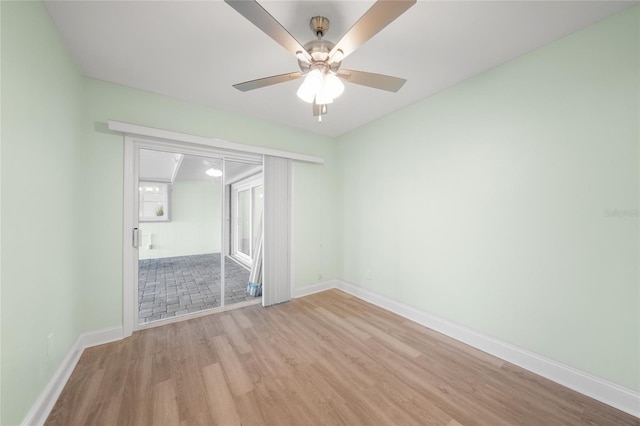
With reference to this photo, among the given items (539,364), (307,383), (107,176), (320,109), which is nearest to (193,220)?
(107,176)

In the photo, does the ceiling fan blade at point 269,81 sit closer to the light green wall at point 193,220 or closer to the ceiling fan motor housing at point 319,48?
the ceiling fan motor housing at point 319,48

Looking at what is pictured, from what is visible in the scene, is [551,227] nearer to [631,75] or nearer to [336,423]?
[631,75]

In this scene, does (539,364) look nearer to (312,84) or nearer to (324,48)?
(312,84)

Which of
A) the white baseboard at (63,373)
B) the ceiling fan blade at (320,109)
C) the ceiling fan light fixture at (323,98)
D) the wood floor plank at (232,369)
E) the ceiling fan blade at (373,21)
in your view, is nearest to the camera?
the ceiling fan blade at (373,21)

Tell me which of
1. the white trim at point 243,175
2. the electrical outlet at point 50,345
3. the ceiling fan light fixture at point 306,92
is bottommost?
the electrical outlet at point 50,345

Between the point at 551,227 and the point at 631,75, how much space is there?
1.09m

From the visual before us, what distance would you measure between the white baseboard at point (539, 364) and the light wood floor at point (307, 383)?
0.20 ft

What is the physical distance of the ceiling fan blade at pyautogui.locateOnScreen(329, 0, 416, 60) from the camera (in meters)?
1.00

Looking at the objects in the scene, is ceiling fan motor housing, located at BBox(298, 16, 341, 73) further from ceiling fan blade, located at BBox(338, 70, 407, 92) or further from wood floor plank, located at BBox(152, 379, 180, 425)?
wood floor plank, located at BBox(152, 379, 180, 425)

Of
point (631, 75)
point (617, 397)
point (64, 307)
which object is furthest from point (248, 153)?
point (617, 397)

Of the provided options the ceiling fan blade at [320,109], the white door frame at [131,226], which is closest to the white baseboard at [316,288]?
the white door frame at [131,226]

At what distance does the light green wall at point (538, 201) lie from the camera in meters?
1.50

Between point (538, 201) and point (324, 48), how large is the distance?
2.06 metres

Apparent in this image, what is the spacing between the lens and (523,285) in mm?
1893
